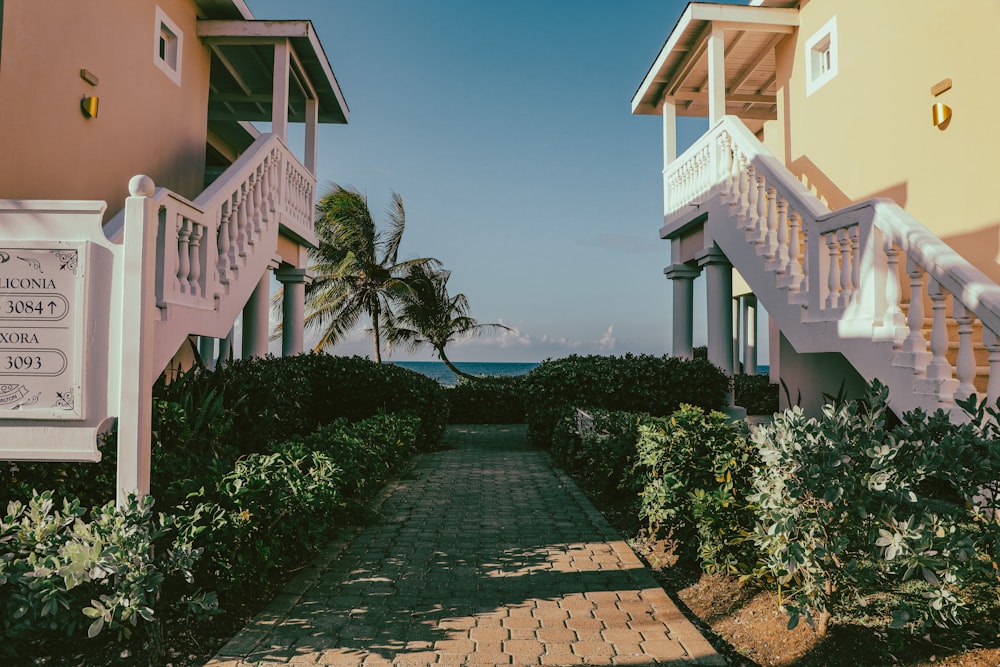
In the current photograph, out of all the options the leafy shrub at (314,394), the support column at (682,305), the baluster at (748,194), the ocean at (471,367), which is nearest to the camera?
the leafy shrub at (314,394)

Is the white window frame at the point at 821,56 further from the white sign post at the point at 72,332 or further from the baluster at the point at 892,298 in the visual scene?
the white sign post at the point at 72,332

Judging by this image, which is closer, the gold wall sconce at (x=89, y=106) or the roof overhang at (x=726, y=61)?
the gold wall sconce at (x=89, y=106)

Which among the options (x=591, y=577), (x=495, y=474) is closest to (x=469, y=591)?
(x=591, y=577)

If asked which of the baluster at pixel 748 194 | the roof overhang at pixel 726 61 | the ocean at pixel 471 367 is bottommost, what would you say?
the ocean at pixel 471 367

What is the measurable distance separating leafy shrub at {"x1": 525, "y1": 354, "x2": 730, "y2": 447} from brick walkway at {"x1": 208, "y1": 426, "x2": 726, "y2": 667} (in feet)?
12.0

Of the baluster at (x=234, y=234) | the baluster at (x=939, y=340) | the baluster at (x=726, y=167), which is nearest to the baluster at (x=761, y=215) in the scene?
the baluster at (x=726, y=167)

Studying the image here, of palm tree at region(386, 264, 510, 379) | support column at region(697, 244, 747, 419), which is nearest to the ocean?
palm tree at region(386, 264, 510, 379)

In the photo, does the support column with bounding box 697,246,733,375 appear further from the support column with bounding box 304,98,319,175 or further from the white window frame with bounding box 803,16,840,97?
the support column with bounding box 304,98,319,175

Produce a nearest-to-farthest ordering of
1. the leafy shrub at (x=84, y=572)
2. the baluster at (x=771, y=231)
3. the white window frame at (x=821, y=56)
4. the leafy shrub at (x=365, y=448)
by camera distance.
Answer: the leafy shrub at (x=84, y=572) < the leafy shrub at (x=365, y=448) < the baluster at (x=771, y=231) < the white window frame at (x=821, y=56)

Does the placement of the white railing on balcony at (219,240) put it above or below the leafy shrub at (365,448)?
above

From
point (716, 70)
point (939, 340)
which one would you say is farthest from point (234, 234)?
point (716, 70)

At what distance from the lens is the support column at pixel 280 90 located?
10375 millimetres

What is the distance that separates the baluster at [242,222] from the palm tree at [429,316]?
13119mm

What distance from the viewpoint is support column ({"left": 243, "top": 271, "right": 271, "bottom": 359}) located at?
10.7 meters
